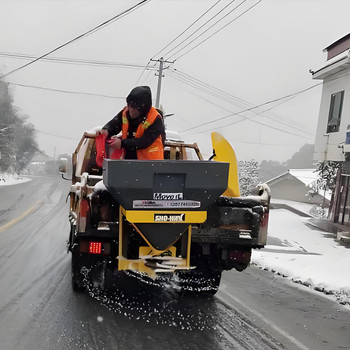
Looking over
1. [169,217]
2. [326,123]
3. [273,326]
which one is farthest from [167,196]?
[326,123]

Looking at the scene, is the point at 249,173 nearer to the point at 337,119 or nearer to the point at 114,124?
the point at 337,119

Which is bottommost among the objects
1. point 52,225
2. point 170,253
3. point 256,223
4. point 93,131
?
point 52,225

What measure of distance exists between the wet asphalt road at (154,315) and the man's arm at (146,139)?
1898mm

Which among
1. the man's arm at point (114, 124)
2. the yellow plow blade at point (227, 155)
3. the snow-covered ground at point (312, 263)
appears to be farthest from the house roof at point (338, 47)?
the man's arm at point (114, 124)

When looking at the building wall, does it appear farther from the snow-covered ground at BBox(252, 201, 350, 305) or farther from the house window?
the snow-covered ground at BBox(252, 201, 350, 305)

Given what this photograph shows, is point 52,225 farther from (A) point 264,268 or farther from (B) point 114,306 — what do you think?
(B) point 114,306

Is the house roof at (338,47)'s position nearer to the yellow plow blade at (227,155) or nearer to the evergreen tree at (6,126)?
the yellow plow blade at (227,155)

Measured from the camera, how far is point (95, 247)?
4566 millimetres

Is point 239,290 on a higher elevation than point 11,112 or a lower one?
lower

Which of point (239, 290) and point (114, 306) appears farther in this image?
point (239, 290)

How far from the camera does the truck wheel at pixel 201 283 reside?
5527mm

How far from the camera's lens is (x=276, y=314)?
5195 mm

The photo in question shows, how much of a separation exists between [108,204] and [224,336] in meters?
1.80

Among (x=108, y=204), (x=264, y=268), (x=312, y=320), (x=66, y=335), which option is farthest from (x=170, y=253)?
(x=264, y=268)
